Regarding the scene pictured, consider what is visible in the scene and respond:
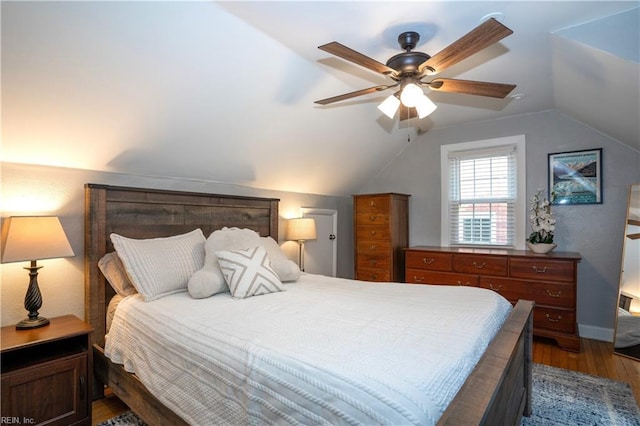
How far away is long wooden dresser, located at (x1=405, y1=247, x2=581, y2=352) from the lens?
3.04 m

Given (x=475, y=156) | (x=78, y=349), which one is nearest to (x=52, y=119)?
(x=78, y=349)

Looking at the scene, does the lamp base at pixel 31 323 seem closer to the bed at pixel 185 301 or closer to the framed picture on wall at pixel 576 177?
the bed at pixel 185 301

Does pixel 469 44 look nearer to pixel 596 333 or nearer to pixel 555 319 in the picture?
pixel 555 319

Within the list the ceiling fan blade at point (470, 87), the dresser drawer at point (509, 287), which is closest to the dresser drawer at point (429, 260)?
the dresser drawer at point (509, 287)

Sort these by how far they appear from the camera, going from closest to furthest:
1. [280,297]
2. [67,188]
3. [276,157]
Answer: [280,297] → [67,188] → [276,157]

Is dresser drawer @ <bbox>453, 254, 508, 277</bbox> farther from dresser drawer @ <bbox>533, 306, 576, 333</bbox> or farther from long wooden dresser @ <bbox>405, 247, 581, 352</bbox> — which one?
dresser drawer @ <bbox>533, 306, 576, 333</bbox>

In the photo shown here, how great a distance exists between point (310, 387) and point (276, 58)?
220cm

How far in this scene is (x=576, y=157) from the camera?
11.3ft

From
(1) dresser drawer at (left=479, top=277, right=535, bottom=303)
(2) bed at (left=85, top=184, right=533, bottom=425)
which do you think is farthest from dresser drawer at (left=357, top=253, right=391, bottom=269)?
(2) bed at (left=85, top=184, right=533, bottom=425)

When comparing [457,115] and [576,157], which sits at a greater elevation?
[457,115]

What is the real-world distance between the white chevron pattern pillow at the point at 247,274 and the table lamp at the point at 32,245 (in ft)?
3.11

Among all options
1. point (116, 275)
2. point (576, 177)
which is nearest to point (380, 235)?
point (576, 177)

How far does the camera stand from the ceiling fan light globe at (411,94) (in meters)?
1.88

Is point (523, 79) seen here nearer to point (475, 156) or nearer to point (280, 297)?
point (475, 156)
